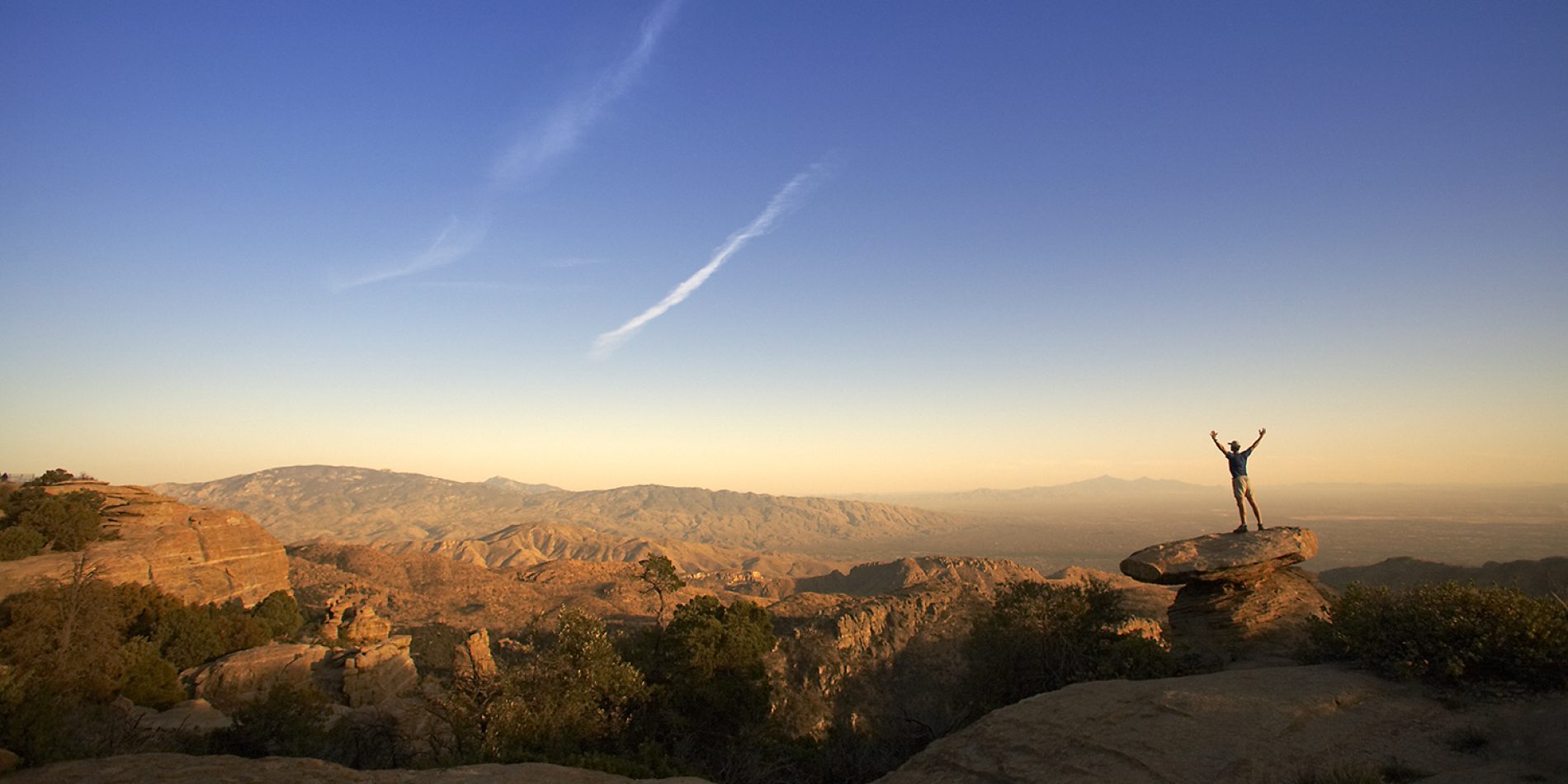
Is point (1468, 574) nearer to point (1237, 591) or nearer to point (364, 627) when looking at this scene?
point (1237, 591)

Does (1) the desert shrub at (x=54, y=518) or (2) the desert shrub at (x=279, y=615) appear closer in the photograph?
(1) the desert shrub at (x=54, y=518)

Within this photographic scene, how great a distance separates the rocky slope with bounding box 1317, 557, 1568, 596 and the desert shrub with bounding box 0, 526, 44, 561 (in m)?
61.2

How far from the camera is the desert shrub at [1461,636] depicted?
33.2 ft

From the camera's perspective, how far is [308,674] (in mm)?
27688

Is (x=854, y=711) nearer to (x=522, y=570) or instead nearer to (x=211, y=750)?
(x=211, y=750)

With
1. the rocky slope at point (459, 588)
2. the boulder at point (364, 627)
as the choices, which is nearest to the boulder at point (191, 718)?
the boulder at point (364, 627)

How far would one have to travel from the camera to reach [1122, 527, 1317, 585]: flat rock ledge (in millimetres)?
17406

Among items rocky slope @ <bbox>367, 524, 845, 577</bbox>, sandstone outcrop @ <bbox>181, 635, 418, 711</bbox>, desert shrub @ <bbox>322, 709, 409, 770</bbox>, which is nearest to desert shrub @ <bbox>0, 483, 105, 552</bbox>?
sandstone outcrop @ <bbox>181, 635, 418, 711</bbox>

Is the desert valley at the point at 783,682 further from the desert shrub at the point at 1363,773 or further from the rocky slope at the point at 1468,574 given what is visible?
the rocky slope at the point at 1468,574

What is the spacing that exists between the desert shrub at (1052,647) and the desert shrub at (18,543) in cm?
4345

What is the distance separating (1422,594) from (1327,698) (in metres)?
3.85

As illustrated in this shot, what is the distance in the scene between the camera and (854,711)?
106ft

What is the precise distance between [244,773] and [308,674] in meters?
24.0

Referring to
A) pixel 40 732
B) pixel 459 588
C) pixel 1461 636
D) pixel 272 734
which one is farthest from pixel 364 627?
pixel 1461 636
